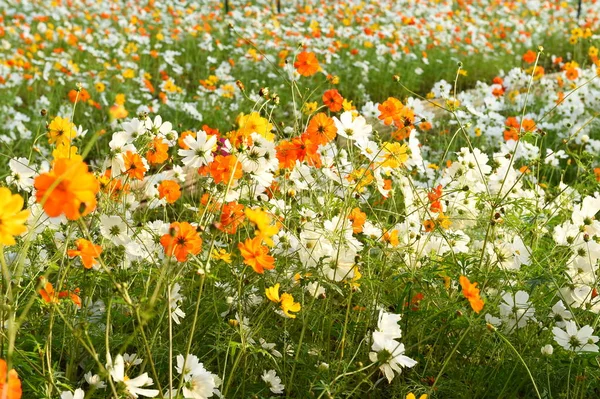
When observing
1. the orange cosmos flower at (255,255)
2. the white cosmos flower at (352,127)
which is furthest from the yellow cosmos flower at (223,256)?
the white cosmos flower at (352,127)

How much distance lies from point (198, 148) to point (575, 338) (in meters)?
0.96

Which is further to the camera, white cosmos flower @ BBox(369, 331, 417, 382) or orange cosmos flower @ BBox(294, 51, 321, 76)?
orange cosmos flower @ BBox(294, 51, 321, 76)

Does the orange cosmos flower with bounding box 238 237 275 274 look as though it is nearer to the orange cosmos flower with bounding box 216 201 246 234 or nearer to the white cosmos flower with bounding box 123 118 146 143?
the orange cosmos flower with bounding box 216 201 246 234

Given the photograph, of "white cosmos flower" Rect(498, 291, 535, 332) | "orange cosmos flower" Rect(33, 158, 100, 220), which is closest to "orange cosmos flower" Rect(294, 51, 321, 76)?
"white cosmos flower" Rect(498, 291, 535, 332)

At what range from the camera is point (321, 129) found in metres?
1.86

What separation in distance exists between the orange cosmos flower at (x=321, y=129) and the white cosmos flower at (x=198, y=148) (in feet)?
0.83

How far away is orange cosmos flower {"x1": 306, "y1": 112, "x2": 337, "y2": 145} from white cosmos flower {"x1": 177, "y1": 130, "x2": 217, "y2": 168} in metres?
0.25

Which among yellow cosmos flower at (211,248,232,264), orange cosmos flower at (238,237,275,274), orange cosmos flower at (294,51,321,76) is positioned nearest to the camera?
orange cosmos flower at (238,237,275,274)

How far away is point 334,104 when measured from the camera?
2.06 m

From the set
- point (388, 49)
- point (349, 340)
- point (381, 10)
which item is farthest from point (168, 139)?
point (381, 10)

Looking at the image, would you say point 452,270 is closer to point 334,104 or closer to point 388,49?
point 334,104

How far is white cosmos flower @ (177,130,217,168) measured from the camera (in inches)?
69.3

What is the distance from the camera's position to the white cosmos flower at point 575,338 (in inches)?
60.8

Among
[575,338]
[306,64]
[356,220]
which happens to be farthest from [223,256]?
[306,64]
